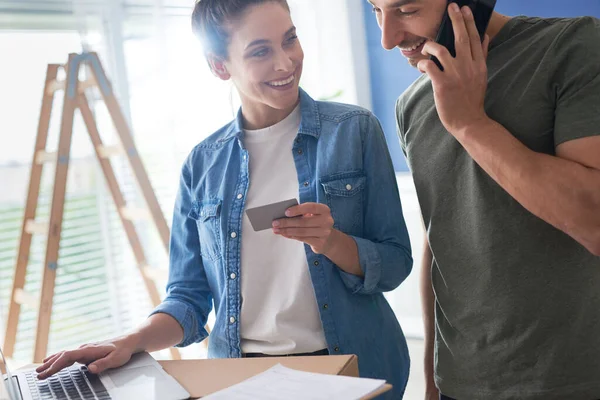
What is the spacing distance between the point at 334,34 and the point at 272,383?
3427 mm

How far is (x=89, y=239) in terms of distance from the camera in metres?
3.68

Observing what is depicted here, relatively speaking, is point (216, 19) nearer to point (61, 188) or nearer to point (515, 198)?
point (515, 198)

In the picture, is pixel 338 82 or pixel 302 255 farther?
pixel 338 82

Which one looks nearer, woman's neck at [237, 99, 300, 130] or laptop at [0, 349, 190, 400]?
laptop at [0, 349, 190, 400]

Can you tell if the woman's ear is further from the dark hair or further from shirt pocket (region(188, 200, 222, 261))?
shirt pocket (region(188, 200, 222, 261))

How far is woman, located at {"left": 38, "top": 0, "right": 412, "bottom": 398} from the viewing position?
4.78ft

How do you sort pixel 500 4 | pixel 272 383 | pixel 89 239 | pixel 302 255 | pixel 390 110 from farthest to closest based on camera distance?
pixel 390 110 < pixel 89 239 < pixel 500 4 < pixel 302 255 < pixel 272 383

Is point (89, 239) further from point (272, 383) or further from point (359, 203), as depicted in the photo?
point (272, 383)

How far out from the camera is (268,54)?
1.63 meters

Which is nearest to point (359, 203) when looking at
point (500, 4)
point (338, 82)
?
point (500, 4)

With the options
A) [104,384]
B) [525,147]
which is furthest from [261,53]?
[104,384]

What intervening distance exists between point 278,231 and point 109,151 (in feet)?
6.32

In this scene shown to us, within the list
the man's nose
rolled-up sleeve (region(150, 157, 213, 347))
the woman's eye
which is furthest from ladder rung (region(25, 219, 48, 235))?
the man's nose

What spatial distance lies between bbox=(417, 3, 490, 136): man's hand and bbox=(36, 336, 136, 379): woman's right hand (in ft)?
2.41
